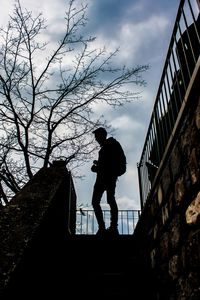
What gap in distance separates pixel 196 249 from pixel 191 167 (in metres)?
0.58

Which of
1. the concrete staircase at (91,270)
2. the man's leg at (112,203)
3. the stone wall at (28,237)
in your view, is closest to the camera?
the stone wall at (28,237)

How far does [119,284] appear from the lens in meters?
3.25

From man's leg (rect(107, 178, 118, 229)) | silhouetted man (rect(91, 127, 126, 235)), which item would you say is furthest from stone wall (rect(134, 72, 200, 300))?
silhouetted man (rect(91, 127, 126, 235))

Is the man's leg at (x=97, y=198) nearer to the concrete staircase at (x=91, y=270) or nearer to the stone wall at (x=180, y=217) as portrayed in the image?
the concrete staircase at (x=91, y=270)

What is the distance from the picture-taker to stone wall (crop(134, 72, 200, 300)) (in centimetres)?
185

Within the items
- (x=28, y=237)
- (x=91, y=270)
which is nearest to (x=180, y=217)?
(x=28, y=237)

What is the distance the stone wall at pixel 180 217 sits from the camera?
6.07ft

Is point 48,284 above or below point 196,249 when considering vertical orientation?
below

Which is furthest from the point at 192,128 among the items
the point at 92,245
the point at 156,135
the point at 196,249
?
the point at 92,245

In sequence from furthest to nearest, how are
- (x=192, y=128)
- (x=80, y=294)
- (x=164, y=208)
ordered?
(x=80, y=294) < (x=164, y=208) < (x=192, y=128)

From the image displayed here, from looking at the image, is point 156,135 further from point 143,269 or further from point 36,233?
point 36,233

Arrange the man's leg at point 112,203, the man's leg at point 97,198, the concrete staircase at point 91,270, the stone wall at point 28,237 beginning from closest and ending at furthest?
the stone wall at point 28,237 → the concrete staircase at point 91,270 → the man's leg at point 112,203 → the man's leg at point 97,198

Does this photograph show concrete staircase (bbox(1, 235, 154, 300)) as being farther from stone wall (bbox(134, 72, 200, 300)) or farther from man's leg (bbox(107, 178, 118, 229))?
man's leg (bbox(107, 178, 118, 229))

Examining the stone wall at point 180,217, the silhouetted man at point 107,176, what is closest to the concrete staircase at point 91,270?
the stone wall at point 180,217
